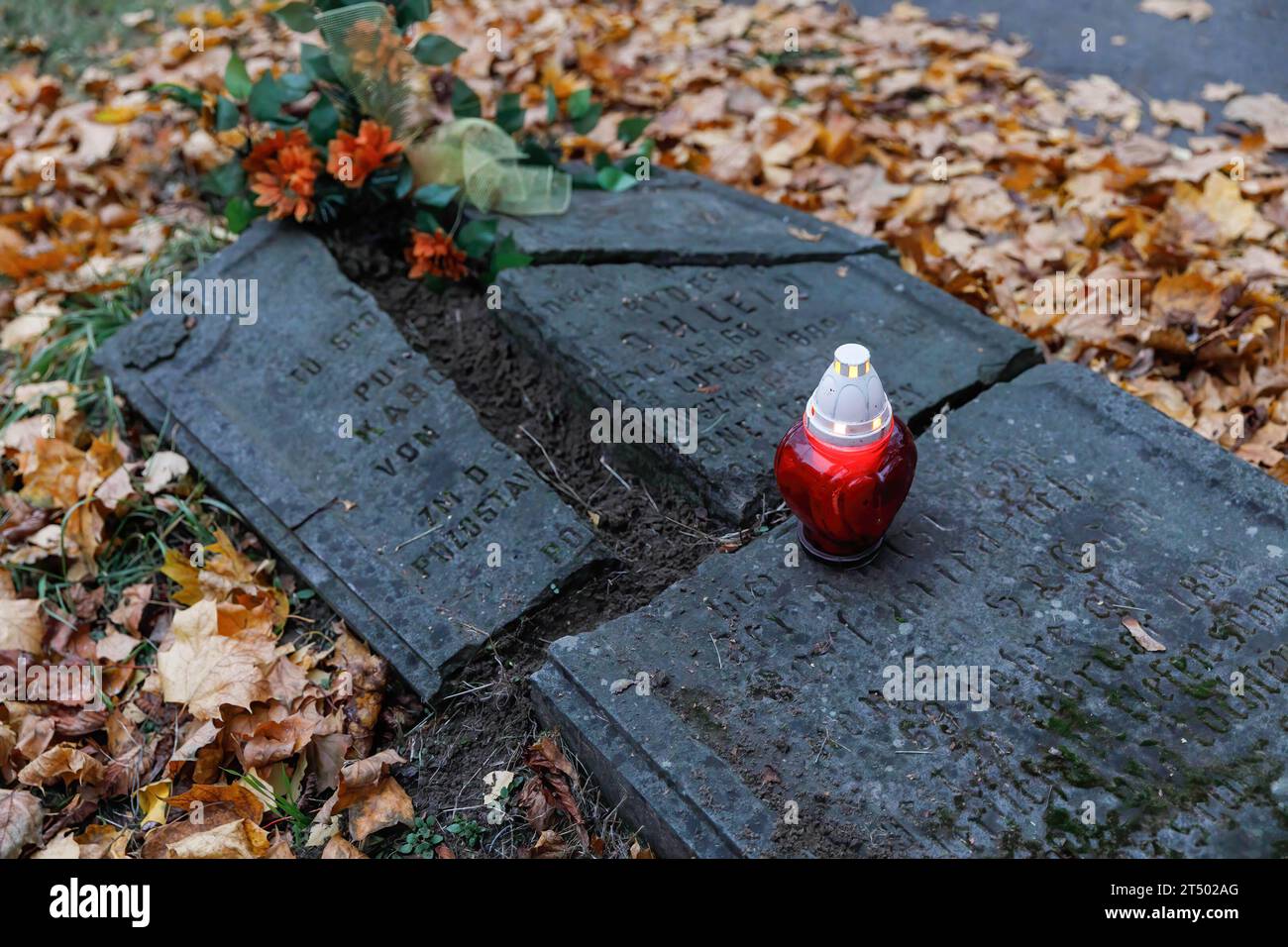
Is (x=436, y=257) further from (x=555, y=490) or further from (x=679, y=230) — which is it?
(x=555, y=490)

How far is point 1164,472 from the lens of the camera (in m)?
2.28

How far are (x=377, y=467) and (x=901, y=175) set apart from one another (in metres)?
2.38

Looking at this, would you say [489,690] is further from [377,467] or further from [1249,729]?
[1249,729]

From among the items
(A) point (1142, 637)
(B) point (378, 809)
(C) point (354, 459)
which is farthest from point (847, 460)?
(C) point (354, 459)

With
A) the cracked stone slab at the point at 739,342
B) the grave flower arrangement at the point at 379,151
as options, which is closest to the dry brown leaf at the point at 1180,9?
the cracked stone slab at the point at 739,342

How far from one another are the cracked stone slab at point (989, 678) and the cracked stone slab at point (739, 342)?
0.91 feet

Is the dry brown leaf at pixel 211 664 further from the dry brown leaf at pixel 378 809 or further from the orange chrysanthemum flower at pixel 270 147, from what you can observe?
the orange chrysanthemum flower at pixel 270 147

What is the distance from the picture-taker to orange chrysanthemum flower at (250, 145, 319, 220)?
2.95 m

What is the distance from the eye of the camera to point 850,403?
1.84 m

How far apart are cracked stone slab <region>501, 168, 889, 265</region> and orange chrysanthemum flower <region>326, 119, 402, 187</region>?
404 millimetres

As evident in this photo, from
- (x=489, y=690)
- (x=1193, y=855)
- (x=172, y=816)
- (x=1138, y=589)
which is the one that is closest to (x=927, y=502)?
(x=1138, y=589)

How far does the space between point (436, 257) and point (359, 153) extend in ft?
1.18

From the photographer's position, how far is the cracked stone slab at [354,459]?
2287 mm

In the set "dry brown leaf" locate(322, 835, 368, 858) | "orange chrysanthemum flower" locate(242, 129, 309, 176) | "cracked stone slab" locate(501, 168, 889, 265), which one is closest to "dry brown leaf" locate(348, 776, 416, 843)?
"dry brown leaf" locate(322, 835, 368, 858)
